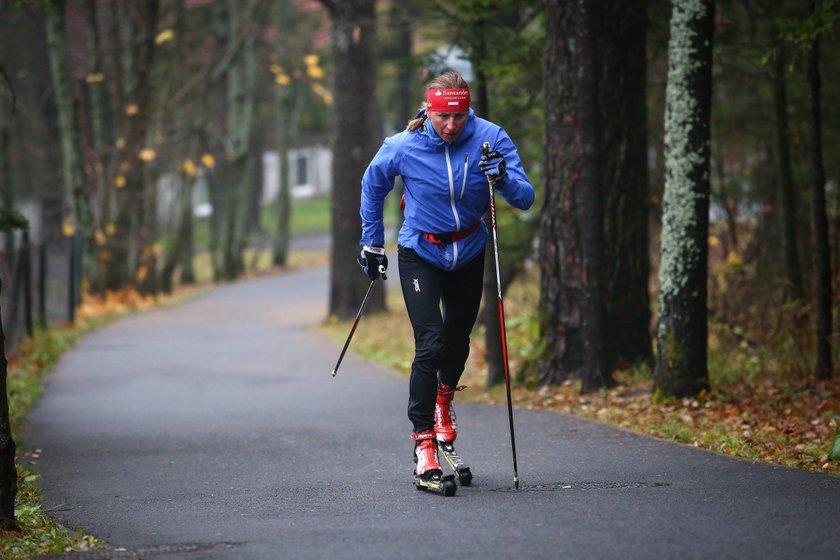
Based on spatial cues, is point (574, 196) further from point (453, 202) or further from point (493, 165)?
point (493, 165)

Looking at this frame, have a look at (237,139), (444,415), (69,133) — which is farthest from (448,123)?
(237,139)

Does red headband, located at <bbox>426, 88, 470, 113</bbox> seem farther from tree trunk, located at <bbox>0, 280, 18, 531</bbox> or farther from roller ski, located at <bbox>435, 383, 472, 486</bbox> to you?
tree trunk, located at <bbox>0, 280, 18, 531</bbox>

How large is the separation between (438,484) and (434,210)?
59.1 inches

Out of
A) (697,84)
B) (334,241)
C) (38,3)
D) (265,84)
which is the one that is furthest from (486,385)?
(265,84)

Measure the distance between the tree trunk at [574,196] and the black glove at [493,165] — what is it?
14.2 ft

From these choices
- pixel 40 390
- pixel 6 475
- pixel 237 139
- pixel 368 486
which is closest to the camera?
pixel 6 475

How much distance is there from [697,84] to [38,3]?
4932 millimetres

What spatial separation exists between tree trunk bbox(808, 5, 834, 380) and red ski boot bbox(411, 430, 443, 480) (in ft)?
16.2

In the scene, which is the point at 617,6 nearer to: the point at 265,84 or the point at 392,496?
the point at 392,496

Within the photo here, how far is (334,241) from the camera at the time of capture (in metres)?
22.3

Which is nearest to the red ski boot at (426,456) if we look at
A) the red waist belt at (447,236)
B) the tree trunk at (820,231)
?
the red waist belt at (447,236)

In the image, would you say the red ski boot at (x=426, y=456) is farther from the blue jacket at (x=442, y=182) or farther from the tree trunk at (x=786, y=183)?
the tree trunk at (x=786, y=183)

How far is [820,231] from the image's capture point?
1105 centimetres

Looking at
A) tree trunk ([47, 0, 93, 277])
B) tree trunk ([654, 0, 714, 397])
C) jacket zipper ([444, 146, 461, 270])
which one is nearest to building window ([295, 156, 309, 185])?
tree trunk ([47, 0, 93, 277])
